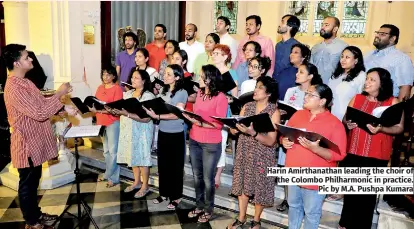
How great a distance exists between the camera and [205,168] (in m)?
3.44

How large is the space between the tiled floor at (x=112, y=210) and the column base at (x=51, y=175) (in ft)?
0.29

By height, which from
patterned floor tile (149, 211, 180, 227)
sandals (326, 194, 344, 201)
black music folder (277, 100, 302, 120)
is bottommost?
patterned floor tile (149, 211, 180, 227)

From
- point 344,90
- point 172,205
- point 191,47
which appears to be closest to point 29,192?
point 172,205

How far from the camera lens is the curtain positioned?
7145 millimetres

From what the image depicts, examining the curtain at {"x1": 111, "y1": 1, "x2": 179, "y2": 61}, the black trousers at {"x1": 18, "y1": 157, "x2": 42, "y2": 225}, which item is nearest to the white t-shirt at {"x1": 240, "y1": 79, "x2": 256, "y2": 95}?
the black trousers at {"x1": 18, "y1": 157, "x2": 42, "y2": 225}

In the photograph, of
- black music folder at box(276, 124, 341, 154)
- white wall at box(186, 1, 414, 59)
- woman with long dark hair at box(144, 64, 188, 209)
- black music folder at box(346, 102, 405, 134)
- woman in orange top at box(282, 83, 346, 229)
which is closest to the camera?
black music folder at box(276, 124, 341, 154)

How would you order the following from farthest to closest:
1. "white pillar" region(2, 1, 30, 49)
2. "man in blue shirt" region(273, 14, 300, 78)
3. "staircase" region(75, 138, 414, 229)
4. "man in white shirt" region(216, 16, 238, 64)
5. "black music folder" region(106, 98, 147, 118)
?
"white pillar" region(2, 1, 30, 49) → "man in white shirt" region(216, 16, 238, 64) → "man in blue shirt" region(273, 14, 300, 78) → "black music folder" region(106, 98, 147, 118) → "staircase" region(75, 138, 414, 229)

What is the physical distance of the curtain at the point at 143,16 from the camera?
23.4ft

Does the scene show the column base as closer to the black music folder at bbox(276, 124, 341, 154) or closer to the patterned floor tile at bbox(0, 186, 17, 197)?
the patterned floor tile at bbox(0, 186, 17, 197)

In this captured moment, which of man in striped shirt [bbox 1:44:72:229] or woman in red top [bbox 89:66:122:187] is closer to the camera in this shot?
man in striped shirt [bbox 1:44:72:229]

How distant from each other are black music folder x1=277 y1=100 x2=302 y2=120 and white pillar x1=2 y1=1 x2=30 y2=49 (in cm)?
502

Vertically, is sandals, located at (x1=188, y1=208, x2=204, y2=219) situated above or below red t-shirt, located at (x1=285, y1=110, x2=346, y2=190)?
below

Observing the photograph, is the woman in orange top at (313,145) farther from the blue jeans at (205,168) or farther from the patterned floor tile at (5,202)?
the patterned floor tile at (5,202)

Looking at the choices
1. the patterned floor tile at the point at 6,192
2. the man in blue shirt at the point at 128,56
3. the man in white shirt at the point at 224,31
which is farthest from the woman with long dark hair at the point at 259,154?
the patterned floor tile at the point at 6,192
